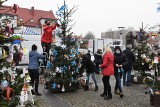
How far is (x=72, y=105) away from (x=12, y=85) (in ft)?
14.4

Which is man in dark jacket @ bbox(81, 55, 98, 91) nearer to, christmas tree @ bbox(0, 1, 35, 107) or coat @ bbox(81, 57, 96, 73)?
coat @ bbox(81, 57, 96, 73)

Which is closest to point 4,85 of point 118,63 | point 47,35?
point 118,63

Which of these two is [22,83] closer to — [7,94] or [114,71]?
[7,94]

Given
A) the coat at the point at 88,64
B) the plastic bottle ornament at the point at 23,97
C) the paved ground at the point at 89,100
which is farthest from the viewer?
the coat at the point at 88,64

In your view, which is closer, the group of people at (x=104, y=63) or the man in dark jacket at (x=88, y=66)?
the group of people at (x=104, y=63)

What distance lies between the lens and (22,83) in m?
5.33

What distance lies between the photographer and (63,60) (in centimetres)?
1182

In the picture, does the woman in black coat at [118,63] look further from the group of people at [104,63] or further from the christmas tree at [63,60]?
the christmas tree at [63,60]

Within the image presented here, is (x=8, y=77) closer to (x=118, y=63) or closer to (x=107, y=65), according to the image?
(x=107, y=65)

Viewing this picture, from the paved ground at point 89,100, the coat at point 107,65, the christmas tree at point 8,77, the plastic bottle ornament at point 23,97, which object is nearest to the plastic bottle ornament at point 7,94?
the christmas tree at point 8,77

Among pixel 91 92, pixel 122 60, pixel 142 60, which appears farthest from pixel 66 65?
pixel 142 60

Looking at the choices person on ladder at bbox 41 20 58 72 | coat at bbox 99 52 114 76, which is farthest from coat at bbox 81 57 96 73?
coat at bbox 99 52 114 76

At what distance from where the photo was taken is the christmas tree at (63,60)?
11680 mm

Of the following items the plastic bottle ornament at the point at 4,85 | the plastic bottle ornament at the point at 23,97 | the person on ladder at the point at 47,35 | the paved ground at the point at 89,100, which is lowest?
the paved ground at the point at 89,100
